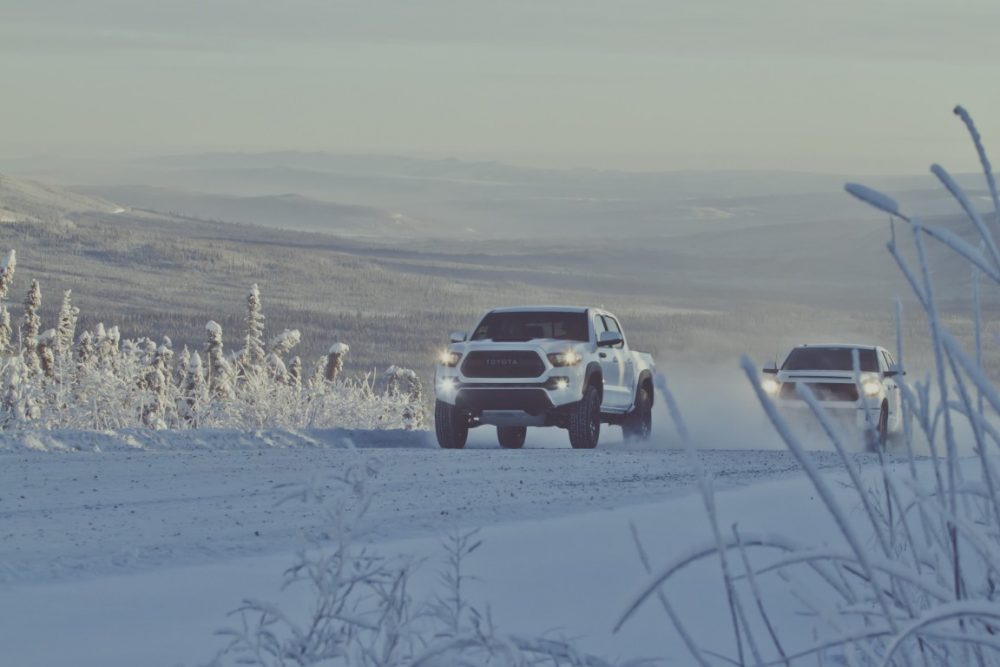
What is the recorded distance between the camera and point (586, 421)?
21500 mm

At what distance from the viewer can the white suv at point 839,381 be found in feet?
75.5

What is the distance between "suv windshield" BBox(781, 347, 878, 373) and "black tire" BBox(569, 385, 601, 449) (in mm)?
3922

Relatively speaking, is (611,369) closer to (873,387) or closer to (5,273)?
(873,387)

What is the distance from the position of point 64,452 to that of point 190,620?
1079 centimetres

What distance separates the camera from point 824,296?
159 meters

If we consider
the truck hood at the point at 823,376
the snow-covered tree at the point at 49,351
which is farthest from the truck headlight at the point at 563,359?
the snow-covered tree at the point at 49,351

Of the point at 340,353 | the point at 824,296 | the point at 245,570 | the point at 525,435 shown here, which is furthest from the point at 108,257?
the point at 245,570

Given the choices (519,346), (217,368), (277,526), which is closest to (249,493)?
(277,526)

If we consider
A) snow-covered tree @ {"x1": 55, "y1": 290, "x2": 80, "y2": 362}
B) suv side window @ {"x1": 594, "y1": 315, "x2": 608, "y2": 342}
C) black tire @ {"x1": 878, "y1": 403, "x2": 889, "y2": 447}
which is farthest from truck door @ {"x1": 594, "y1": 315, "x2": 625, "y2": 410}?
snow-covered tree @ {"x1": 55, "y1": 290, "x2": 80, "y2": 362}

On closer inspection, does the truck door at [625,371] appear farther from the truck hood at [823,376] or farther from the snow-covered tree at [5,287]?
the snow-covered tree at [5,287]

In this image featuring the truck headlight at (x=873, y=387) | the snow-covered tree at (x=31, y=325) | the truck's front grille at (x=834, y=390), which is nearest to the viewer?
the truck's front grille at (x=834, y=390)

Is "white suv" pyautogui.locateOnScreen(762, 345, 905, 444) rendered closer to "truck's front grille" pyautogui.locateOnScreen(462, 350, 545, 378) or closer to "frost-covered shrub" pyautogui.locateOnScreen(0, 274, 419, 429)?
"truck's front grille" pyautogui.locateOnScreen(462, 350, 545, 378)

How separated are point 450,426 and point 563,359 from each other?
1.88 metres

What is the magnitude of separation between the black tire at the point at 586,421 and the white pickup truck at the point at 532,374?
0.04ft
